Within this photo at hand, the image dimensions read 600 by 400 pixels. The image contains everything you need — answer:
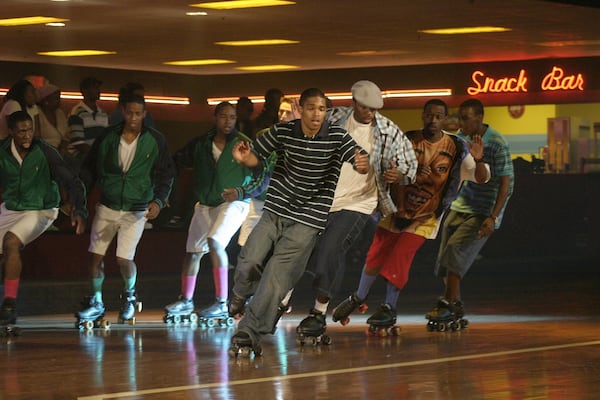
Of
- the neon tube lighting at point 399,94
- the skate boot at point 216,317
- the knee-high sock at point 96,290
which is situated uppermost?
the neon tube lighting at point 399,94

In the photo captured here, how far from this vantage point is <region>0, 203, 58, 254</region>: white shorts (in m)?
12.2

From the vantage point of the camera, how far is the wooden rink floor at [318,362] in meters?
8.53

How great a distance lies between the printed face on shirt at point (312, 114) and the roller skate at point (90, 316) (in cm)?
314

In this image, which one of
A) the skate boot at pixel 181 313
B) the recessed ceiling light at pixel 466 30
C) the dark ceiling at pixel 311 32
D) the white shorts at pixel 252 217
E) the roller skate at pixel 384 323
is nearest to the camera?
the roller skate at pixel 384 323

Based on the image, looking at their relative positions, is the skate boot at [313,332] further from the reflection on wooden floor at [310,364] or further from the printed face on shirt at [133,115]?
the printed face on shirt at [133,115]

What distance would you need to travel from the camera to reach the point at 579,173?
24.2 m

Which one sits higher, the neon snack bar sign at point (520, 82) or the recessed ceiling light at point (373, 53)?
the recessed ceiling light at point (373, 53)

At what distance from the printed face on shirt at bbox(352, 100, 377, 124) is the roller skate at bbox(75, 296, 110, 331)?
9.70 feet

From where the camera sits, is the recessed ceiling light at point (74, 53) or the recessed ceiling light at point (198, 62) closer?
the recessed ceiling light at point (74, 53)

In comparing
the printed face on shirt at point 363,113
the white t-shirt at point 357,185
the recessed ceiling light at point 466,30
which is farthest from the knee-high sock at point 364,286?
the recessed ceiling light at point 466,30

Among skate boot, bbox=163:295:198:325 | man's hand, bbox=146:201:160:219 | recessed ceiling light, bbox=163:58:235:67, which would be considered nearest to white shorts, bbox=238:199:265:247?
skate boot, bbox=163:295:198:325

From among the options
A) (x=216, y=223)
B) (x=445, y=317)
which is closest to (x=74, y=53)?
(x=216, y=223)

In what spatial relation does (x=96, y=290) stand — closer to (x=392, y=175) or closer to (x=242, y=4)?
(x=392, y=175)

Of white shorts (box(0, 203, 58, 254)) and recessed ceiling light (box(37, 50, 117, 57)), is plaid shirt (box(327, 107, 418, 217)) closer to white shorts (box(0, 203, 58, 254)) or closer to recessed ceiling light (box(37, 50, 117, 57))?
white shorts (box(0, 203, 58, 254))
